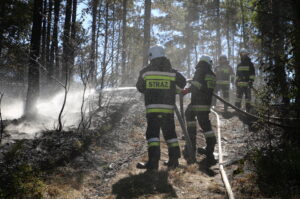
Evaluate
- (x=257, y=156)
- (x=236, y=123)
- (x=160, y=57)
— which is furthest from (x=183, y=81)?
(x=236, y=123)

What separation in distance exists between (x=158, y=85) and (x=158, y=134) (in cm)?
99

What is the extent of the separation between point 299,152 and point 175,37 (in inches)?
1070

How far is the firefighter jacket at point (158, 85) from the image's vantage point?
5.40 meters

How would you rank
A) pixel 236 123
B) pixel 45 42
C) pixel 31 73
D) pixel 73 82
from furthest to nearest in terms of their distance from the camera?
pixel 45 42, pixel 73 82, pixel 236 123, pixel 31 73

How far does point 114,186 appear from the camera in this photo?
448 cm

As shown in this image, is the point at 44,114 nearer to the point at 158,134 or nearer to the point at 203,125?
the point at 158,134

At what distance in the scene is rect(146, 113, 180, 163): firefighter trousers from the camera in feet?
17.1

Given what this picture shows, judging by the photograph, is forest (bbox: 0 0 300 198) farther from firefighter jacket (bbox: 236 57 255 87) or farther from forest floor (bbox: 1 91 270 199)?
firefighter jacket (bbox: 236 57 255 87)

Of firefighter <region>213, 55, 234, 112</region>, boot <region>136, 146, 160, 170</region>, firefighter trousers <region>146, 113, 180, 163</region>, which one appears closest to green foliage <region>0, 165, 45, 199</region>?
boot <region>136, 146, 160, 170</region>

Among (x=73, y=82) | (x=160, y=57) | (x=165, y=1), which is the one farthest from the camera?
(x=165, y=1)

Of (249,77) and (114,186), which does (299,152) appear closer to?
(114,186)

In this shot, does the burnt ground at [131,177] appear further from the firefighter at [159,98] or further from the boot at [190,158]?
the firefighter at [159,98]

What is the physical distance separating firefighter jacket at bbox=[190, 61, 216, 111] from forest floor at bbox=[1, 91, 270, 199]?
1302 mm

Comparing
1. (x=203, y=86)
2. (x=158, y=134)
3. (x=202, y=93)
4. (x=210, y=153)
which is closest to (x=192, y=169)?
(x=210, y=153)
